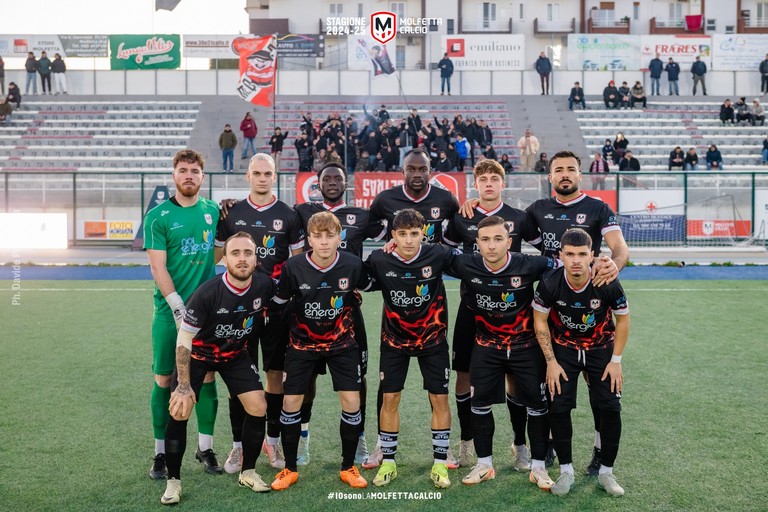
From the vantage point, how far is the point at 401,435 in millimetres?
6172

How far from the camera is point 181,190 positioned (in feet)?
18.0

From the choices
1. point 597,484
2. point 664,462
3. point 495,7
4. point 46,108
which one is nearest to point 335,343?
point 597,484

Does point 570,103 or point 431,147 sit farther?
point 570,103

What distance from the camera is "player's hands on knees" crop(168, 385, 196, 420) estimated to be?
4.97 metres

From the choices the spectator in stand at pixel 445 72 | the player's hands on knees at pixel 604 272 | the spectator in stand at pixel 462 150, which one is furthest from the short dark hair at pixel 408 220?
the spectator in stand at pixel 445 72

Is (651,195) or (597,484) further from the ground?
(651,195)

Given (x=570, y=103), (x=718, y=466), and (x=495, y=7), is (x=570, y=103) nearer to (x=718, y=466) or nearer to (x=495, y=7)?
(x=495, y=7)

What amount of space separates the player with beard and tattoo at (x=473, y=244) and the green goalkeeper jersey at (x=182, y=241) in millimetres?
1833

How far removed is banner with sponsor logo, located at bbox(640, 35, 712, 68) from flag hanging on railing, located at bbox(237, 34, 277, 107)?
24.0 meters

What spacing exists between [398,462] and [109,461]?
1997 millimetres

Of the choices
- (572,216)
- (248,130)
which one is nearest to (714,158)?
(248,130)

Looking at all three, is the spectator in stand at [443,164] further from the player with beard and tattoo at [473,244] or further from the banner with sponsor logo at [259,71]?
the player with beard and tattoo at [473,244]

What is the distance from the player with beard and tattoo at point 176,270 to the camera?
17.8 ft

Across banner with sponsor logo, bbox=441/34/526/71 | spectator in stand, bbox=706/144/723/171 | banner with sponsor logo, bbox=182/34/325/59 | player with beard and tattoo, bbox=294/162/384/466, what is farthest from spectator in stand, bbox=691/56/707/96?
player with beard and tattoo, bbox=294/162/384/466
